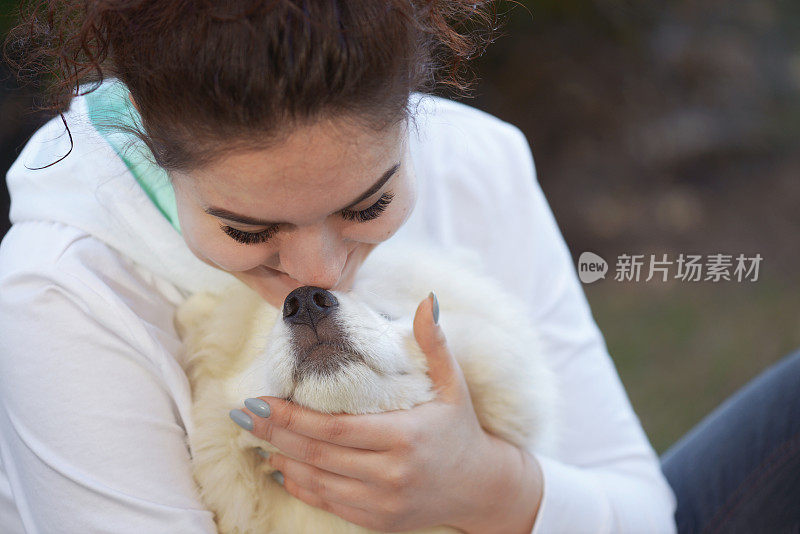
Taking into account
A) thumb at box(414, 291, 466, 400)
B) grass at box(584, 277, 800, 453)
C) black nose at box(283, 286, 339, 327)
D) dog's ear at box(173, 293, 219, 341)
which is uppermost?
black nose at box(283, 286, 339, 327)

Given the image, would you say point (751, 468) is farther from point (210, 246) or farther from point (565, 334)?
point (210, 246)

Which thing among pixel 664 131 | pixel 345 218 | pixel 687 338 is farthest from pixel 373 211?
pixel 664 131

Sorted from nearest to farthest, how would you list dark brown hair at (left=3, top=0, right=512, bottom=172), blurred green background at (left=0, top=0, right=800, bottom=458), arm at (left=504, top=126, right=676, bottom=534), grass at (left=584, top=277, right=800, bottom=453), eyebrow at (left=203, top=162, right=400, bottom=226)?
1. dark brown hair at (left=3, top=0, right=512, bottom=172)
2. eyebrow at (left=203, top=162, right=400, bottom=226)
3. arm at (left=504, top=126, right=676, bottom=534)
4. grass at (left=584, top=277, right=800, bottom=453)
5. blurred green background at (left=0, top=0, right=800, bottom=458)

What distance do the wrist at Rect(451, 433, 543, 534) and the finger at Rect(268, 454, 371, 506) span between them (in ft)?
0.61

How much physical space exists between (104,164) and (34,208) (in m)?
0.12

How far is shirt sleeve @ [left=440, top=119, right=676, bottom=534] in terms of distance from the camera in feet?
4.39

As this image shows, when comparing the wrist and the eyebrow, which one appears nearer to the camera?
the eyebrow

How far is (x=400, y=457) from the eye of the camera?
0.99 meters

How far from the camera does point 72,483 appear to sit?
3.21 feet

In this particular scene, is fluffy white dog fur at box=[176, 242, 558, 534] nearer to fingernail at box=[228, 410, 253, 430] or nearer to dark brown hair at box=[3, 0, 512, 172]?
fingernail at box=[228, 410, 253, 430]

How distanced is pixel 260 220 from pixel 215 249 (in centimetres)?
9

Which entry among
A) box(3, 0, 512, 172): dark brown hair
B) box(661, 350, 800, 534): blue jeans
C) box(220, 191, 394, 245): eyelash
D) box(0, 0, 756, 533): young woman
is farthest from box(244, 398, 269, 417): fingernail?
box(661, 350, 800, 534): blue jeans

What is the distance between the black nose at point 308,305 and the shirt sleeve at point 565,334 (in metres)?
0.53

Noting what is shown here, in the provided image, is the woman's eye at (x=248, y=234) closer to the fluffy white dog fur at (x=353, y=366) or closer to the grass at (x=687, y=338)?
the fluffy white dog fur at (x=353, y=366)
